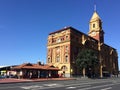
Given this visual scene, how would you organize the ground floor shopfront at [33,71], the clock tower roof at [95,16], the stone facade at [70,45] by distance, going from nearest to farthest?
the ground floor shopfront at [33,71], the stone facade at [70,45], the clock tower roof at [95,16]

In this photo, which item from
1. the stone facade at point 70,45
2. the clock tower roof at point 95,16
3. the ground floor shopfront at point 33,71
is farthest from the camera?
the clock tower roof at point 95,16

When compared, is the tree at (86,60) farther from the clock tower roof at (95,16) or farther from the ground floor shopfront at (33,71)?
the clock tower roof at (95,16)

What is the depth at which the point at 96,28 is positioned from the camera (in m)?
96.4

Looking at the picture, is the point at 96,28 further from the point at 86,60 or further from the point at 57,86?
the point at 57,86

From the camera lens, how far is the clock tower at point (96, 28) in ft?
314

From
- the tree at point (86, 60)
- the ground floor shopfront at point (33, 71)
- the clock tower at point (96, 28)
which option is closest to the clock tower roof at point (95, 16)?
the clock tower at point (96, 28)

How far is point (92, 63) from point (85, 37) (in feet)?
54.8

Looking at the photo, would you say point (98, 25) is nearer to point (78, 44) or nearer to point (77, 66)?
point (78, 44)

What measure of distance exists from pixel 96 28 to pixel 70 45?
27.8m

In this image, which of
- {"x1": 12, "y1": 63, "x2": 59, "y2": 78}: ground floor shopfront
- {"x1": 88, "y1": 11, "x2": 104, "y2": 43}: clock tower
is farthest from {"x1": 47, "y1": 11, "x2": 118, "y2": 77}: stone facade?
{"x1": 12, "y1": 63, "x2": 59, "y2": 78}: ground floor shopfront

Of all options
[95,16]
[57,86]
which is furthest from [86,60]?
[57,86]

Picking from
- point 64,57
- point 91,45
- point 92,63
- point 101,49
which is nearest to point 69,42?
point 64,57

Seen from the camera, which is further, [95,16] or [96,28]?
[95,16]

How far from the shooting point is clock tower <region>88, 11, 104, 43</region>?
95625 mm
